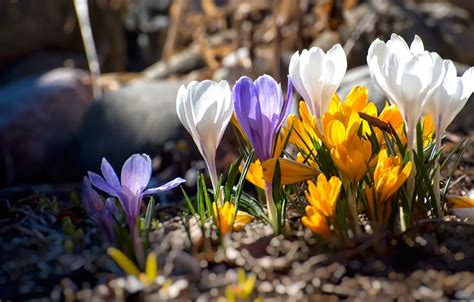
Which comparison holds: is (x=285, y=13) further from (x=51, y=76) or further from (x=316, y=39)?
(x=51, y=76)

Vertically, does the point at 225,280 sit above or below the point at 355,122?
below

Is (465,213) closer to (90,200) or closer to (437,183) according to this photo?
(437,183)

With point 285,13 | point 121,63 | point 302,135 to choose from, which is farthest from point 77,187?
point 121,63

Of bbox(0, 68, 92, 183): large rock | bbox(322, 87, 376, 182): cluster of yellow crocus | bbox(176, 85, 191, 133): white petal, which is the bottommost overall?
bbox(0, 68, 92, 183): large rock

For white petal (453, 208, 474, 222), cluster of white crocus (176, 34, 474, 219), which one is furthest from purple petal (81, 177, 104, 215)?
white petal (453, 208, 474, 222)

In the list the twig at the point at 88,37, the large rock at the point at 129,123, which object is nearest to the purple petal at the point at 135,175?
the large rock at the point at 129,123

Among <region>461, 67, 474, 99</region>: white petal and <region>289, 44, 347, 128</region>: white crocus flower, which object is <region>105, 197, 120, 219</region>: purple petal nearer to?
<region>289, 44, 347, 128</region>: white crocus flower

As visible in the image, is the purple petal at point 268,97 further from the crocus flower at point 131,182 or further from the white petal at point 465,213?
the white petal at point 465,213

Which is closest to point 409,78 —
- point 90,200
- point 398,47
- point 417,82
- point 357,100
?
point 417,82
